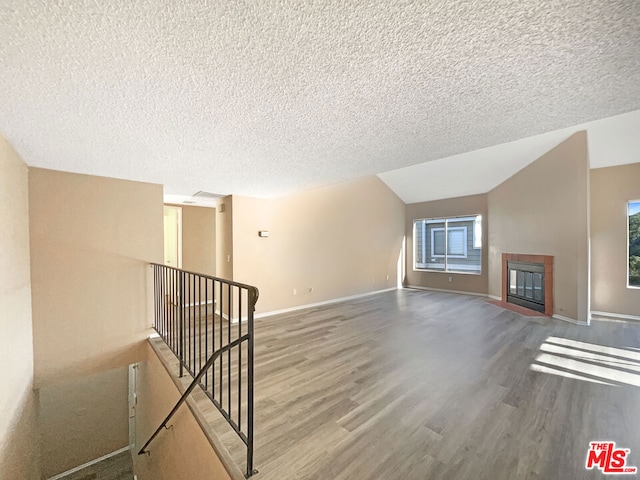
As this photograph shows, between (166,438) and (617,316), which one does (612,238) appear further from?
(166,438)

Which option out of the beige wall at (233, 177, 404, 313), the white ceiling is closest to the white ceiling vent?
the beige wall at (233, 177, 404, 313)

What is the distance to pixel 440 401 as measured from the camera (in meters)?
2.30

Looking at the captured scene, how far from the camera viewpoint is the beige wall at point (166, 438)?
1.92 meters

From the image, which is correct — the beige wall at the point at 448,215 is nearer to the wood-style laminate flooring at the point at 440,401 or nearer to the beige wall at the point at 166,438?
the wood-style laminate flooring at the point at 440,401

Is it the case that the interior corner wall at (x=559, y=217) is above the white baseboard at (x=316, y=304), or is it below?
above

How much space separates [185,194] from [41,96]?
3.29 m

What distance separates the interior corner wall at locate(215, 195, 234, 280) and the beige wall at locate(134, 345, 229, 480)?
5.93 ft

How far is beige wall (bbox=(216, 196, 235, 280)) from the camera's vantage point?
190 inches

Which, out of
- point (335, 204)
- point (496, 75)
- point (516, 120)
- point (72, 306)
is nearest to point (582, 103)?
point (516, 120)

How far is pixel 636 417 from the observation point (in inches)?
82.2

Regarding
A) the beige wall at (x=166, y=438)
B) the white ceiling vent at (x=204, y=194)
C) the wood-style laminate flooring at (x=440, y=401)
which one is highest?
the white ceiling vent at (x=204, y=194)

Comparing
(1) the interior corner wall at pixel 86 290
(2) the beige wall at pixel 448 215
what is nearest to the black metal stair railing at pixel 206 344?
(1) the interior corner wall at pixel 86 290

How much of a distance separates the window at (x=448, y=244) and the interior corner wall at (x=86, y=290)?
767 cm

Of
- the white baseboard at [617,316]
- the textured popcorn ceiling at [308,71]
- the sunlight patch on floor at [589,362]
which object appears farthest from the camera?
the white baseboard at [617,316]
